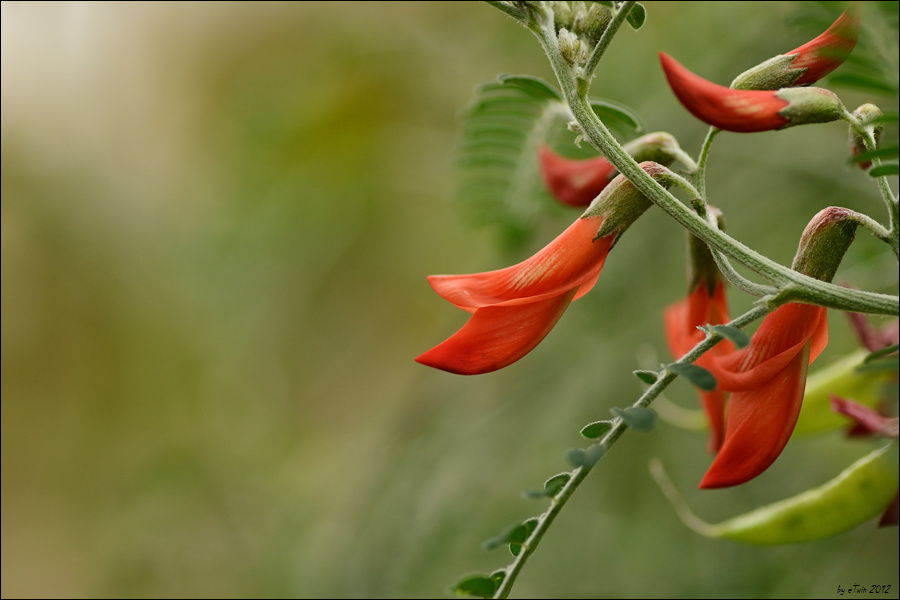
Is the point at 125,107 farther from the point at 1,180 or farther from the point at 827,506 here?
the point at 827,506

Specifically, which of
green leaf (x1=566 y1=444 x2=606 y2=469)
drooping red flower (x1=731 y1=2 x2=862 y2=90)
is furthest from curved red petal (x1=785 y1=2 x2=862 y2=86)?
green leaf (x1=566 y1=444 x2=606 y2=469)

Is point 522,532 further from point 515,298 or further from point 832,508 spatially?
point 832,508

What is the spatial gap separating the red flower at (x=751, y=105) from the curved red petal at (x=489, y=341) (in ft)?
0.40

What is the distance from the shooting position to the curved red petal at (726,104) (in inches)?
12.2

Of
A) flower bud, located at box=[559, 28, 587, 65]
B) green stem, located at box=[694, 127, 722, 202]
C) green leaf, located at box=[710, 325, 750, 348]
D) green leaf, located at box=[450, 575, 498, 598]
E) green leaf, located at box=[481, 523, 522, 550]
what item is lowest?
green leaf, located at box=[450, 575, 498, 598]

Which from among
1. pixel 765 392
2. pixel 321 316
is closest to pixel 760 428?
pixel 765 392

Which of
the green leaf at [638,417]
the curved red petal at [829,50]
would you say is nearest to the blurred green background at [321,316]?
the curved red petal at [829,50]

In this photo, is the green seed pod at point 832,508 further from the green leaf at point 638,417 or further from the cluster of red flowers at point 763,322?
the green leaf at point 638,417

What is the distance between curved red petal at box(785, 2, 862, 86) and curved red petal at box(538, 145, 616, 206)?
0.13 m

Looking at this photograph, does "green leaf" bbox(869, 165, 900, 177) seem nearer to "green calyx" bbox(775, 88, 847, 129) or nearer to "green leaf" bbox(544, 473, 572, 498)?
"green calyx" bbox(775, 88, 847, 129)

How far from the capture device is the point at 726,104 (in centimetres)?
32

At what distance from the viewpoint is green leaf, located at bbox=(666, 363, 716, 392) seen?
0.97ft

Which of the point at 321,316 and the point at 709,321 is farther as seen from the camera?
the point at 321,316

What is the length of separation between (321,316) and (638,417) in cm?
275
